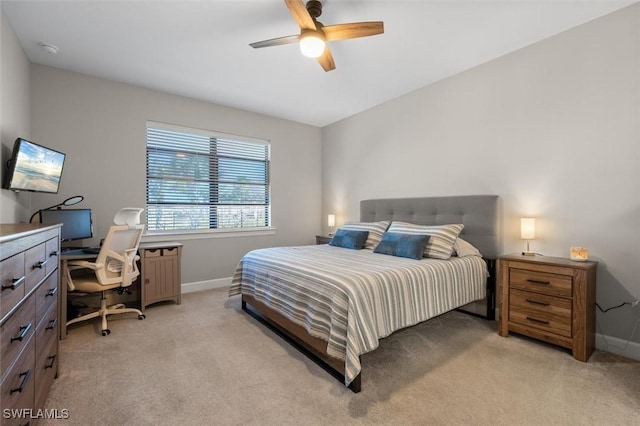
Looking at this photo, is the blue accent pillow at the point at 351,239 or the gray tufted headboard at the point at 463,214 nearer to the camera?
the gray tufted headboard at the point at 463,214

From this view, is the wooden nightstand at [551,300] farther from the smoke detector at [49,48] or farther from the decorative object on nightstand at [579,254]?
the smoke detector at [49,48]

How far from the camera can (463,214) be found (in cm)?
330

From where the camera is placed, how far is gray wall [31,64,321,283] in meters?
3.20

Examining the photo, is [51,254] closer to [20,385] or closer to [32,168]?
[20,385]

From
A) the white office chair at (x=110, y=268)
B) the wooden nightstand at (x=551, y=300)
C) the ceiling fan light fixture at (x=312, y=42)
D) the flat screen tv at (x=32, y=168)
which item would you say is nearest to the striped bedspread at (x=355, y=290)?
the wooden nightstand at (x=551, y=300)

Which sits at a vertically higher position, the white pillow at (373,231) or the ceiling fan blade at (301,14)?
the ceiling fan blade at (301,14)

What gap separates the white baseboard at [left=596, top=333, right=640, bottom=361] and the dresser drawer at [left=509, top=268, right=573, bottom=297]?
62 centimetres

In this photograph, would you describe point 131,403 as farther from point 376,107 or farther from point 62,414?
point 376,107

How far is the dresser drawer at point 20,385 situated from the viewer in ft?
3.53

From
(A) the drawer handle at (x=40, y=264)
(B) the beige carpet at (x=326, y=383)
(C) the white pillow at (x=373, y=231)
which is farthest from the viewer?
(C) the white pillow at (x=373, y=231)

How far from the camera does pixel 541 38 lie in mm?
2719

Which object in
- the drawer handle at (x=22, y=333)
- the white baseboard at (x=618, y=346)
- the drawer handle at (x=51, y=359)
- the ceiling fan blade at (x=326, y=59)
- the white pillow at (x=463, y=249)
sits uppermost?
the ceiling fan blade at (x=326, y=59)

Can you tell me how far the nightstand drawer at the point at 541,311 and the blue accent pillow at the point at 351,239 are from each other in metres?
1.62

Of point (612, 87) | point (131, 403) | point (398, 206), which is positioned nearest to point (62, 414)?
point (131, 403)
